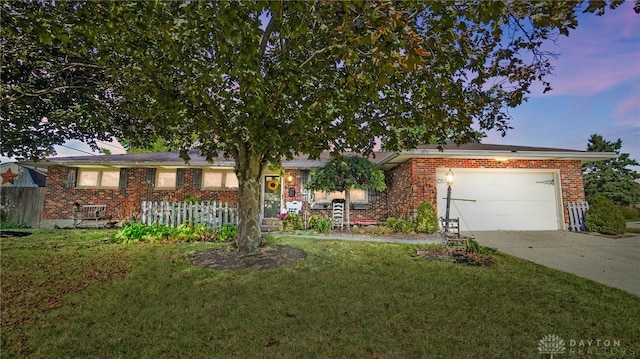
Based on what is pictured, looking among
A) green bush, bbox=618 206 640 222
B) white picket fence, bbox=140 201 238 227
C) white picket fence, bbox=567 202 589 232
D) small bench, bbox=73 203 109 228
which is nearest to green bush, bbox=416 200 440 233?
white picket fence, bbox=567 202 589 232

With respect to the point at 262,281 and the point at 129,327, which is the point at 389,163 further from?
the point at 129,327

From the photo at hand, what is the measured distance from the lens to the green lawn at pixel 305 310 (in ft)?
9.09

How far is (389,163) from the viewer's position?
1259cm

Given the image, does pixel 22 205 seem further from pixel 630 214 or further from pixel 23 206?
pixel 630 214

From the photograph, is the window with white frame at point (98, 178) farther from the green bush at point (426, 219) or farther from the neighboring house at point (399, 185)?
the green bush at point (426, 219)

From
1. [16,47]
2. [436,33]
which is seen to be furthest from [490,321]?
[16,47]

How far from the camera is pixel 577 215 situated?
10.5 metres

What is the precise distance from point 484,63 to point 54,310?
7.65 meters

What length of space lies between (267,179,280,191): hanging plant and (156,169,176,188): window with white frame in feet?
14.6

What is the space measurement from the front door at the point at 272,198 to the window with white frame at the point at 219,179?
5.43 feet

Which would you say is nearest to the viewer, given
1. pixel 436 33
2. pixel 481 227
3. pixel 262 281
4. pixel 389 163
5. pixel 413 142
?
pixel 436 33

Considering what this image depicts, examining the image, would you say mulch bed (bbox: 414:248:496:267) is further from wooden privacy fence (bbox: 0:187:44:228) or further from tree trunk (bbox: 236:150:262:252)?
wooden privacy fence (bbox: 0:187:44:228)

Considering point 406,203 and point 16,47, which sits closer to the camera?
point 16,47

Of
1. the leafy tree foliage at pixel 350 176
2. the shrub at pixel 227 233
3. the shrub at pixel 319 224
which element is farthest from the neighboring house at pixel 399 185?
the shrub at pixel 227 233
